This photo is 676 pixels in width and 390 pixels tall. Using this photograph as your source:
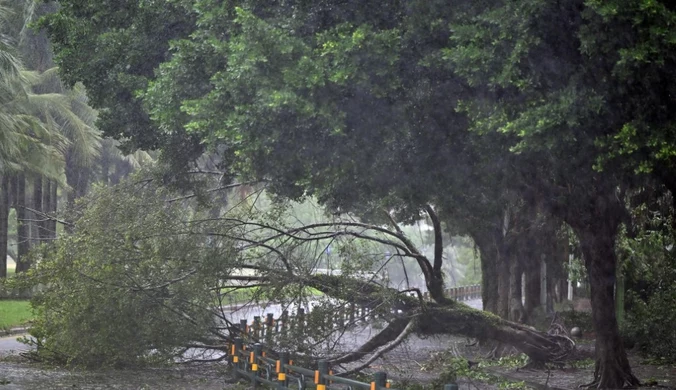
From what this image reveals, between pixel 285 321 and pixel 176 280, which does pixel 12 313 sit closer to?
pixel 176 280

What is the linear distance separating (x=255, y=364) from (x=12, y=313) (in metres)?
15.9

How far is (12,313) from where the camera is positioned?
A: 1116 inches

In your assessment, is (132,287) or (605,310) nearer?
(132,287)

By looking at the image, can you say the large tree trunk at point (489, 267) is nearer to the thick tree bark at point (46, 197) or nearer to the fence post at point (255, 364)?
the fence post at point (255, 364)

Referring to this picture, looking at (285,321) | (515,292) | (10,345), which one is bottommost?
(10,345)

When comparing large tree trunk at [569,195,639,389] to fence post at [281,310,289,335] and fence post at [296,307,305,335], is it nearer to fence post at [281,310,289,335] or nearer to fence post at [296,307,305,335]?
fence post at [296,307,305,335]

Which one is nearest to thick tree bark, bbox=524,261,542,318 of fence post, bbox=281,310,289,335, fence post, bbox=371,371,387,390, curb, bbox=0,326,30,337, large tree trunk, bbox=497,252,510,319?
large tree trunk, bbox=497,252,510,319

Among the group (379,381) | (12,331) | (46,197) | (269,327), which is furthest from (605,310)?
(46,197)

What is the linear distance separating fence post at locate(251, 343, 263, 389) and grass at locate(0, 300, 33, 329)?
11285 millimetres

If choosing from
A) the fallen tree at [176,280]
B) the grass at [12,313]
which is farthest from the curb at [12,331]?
the fallen tree at [176,280]

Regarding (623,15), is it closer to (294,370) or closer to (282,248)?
(294,370)

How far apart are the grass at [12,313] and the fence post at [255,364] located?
444 inches

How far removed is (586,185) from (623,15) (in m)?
4.92

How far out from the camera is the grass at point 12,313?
26125 mm
